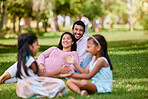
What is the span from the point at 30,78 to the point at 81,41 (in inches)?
120

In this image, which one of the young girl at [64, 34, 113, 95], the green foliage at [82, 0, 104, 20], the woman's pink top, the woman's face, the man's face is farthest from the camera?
the green foliage at [82, 0, 104, 20]

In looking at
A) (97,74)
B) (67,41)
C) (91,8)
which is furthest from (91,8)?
(97,74)

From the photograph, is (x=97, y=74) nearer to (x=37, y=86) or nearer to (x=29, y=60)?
(x=37, y=86)

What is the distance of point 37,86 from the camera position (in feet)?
17.7

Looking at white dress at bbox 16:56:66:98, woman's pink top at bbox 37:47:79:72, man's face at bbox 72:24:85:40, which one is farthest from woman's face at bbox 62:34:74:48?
white dress at bbox 16:56:66:98

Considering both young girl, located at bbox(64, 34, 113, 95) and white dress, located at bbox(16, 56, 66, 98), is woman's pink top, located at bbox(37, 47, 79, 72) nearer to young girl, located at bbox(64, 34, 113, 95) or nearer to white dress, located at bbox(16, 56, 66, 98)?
young girl, located at bbox(64, 34, 113, 95)

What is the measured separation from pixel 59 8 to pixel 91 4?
5.67 m

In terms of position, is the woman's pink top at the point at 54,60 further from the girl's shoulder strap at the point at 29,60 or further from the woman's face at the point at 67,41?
the girl's shoulder strap at the point at 29,60

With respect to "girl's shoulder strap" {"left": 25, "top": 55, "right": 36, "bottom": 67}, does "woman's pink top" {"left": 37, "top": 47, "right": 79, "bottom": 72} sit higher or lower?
lower

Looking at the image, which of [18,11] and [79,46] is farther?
[18,11]

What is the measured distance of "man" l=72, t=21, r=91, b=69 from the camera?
8.03 meters

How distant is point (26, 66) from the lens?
5.39 metres

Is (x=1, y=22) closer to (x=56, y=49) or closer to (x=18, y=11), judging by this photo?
(x=18, y=11)

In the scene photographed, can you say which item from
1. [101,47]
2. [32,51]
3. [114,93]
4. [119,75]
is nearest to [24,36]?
[32,51]
